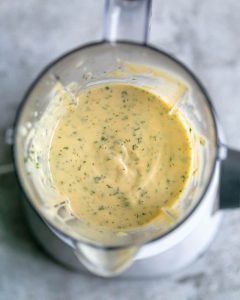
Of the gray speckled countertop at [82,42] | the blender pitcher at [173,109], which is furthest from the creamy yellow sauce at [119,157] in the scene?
the gray speckled countertop at [82,42]

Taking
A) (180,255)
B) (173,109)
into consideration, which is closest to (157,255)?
(180,255)

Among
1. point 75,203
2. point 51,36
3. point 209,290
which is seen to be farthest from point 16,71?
point 209,290

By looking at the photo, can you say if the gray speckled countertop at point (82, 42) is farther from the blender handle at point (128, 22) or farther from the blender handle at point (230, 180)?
the blender handle at point (128, 22)

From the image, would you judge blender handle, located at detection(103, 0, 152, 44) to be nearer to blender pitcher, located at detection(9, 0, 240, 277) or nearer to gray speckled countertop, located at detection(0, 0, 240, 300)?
blender pitcher, located at detection(9, 0, 240, 277)

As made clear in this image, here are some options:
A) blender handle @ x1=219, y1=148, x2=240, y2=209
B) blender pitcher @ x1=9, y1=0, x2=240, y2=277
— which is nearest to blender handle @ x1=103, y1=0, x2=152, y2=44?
blender pitcher @ x1=9, y1=0, x2=240, y2=277

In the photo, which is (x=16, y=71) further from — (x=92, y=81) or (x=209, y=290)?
(x=209, y=290)

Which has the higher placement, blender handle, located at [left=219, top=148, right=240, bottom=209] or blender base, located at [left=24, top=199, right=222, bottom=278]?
blender handle, located at [left=219, top=148, right=240, bottom=209]

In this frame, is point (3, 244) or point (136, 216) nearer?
point (136, 216)

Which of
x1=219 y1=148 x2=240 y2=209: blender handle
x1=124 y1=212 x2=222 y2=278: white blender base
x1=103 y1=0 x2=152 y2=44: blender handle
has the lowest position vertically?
x1=124 y1=212 x2=222 y2=278: white blender base
